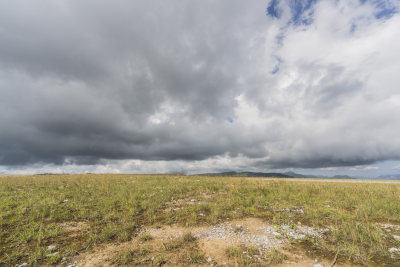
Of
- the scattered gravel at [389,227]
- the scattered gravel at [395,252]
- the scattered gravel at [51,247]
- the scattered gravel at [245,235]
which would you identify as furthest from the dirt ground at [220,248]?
the scattered gravel at [389,227]

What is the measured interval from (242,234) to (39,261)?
790 cm

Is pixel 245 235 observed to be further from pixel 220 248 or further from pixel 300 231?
pixel 300 231

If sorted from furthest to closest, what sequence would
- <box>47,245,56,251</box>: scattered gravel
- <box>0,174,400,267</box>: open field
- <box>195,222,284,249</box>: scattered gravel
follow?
1. <box>195,222,284,249</box>: scattered gravel
2. <box>47,245,56,251</box>: scattered gravel
3. <box>0,174,400,267</box>: open field

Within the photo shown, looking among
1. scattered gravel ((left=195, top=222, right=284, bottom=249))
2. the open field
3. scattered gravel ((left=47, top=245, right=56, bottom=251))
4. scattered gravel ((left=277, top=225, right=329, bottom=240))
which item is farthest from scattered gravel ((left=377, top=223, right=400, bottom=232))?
scattered gravel ((left=47, top=245, right=56, bottom=251))

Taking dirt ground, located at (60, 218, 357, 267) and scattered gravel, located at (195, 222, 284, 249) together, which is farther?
scattered gravel, located at (195, 222, 284, 249)

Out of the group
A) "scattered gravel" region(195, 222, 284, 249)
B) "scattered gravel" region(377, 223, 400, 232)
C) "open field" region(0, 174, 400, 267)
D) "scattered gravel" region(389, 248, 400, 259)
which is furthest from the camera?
"scattered gravel" region(377, 223, 400, 232)

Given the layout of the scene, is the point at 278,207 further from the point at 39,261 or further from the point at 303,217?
the point at 39,261

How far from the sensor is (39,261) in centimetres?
568

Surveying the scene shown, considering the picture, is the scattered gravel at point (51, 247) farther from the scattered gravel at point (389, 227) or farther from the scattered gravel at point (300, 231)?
the scattered gravel at point (389, 227)

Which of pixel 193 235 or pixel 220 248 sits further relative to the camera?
pixel 193 235

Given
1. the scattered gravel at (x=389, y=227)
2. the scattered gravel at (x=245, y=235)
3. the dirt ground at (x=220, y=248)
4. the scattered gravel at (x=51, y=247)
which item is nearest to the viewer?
the dirt ground at (x=220, y=248)

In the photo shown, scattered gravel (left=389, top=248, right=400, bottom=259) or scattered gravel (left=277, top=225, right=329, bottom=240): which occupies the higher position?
scattered gravel (left=277, top=225, right=329, bottom=240)

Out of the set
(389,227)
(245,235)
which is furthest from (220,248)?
(389,227)

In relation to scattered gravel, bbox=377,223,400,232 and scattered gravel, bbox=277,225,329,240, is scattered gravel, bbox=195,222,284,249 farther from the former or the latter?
scattered gravel, bbox=377,223,400,232
